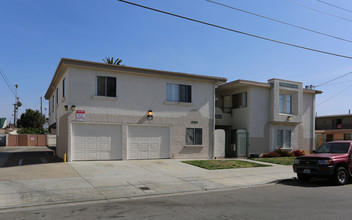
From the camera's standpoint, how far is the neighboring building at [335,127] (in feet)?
117

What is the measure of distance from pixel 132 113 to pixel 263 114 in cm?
1081

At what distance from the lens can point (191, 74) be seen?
19.2m

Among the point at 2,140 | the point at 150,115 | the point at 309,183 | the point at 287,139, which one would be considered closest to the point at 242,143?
the point at 287,139

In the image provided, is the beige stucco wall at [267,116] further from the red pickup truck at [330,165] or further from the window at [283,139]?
the red pickup truck at [330,165]

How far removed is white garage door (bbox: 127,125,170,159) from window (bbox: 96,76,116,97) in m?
2.35

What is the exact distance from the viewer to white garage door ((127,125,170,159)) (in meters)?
17.6

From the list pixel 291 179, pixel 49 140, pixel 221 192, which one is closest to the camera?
pixel 221 192

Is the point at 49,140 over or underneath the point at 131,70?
underneath

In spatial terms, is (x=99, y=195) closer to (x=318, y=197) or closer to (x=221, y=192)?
(x=221, y=192)

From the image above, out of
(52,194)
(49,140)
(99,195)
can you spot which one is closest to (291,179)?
(99,195)

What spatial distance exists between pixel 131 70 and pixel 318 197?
12.0 meters

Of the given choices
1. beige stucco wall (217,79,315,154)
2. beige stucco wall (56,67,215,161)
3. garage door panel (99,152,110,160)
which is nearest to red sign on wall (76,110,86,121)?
beige stucco wall (56,67,215,161)

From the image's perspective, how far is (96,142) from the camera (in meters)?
16.7

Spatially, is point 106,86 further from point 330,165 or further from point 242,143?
point 330,165
